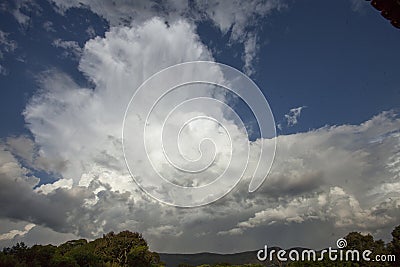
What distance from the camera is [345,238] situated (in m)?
91.6

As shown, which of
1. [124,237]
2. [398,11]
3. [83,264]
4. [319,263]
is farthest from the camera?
[124,237]

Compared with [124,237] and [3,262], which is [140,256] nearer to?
[124,237]

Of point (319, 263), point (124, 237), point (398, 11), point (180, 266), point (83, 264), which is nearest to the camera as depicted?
point (398, 11)

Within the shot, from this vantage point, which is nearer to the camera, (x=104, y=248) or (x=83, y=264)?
(x=83, y=264)

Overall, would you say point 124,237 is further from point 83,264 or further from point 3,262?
point 3,262

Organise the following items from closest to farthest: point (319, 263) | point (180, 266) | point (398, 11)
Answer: point (398, 11), point (319, 263), point (180, 266)

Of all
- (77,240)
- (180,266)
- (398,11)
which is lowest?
(180,266)

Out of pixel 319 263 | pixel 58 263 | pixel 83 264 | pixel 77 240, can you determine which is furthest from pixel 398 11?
pixel 77 240

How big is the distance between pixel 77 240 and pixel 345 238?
249ft

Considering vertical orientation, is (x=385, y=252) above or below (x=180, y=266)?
above

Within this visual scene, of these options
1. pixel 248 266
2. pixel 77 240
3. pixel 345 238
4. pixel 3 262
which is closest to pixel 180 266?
pixel 248 266

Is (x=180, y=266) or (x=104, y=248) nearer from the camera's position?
(x=104, y=248)

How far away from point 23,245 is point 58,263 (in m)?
8.25

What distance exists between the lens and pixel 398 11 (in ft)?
24.3
